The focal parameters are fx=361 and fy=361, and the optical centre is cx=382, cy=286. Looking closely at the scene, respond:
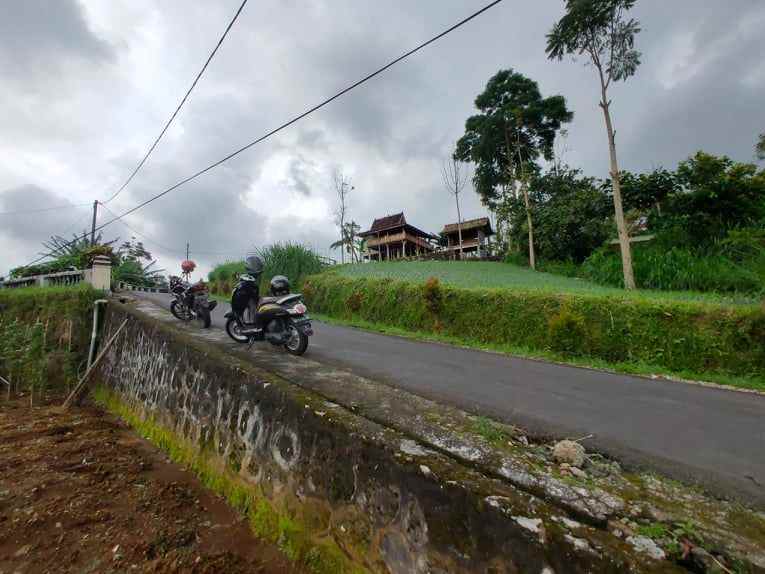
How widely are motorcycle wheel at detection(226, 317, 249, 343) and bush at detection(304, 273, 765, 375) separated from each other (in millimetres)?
5111

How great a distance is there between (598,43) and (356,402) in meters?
18.8

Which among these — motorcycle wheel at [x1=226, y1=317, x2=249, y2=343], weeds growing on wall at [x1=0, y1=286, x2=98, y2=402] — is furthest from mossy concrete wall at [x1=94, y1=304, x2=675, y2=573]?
weeds growing on wall at [x1=0, y1=286, x2=98, y2=402]

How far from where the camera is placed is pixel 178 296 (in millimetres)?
8156

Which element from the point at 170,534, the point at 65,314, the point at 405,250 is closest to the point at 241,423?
the point at 170,534

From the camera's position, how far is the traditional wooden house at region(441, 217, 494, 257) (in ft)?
120

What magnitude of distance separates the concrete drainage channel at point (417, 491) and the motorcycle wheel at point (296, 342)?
1.54 meters

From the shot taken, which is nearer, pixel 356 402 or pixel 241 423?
pixel 356 402

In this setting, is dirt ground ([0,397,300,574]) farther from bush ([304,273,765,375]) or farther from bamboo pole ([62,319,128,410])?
bush ([304,273,765,375])

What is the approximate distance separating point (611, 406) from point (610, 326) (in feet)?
11.0

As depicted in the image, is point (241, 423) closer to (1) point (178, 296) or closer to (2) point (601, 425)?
(2) point (601, 425)

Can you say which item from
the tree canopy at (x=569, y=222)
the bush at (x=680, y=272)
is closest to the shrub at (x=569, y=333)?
the bush at (x=680, y=272)

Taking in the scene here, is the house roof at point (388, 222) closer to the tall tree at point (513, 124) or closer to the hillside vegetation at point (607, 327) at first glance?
the tall tree at point (513, 124)

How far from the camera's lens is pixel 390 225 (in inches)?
1549

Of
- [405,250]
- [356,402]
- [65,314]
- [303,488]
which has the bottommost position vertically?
[303,488]
